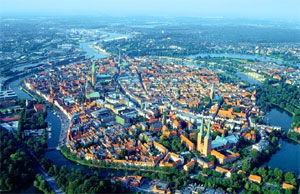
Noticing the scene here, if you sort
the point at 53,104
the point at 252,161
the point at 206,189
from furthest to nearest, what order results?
the point at 53,104, the point at 252,161, the point at 206,189

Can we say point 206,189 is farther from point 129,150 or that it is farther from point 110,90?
point 110,90

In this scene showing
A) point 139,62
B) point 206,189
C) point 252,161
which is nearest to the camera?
point 206,189

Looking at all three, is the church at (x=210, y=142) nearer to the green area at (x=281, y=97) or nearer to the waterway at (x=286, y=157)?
the waterway at (x=286, y=157)

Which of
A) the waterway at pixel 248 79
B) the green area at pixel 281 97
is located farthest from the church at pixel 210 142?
the waterway at pixel 248 79

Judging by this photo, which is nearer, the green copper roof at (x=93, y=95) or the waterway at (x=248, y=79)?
the green copper roof at (x=93, y=95)

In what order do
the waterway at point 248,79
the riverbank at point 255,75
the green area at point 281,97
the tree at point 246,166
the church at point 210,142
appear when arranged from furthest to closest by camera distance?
the riverbank at point 255,75 → the waterway at point 248,79 → the green area at point 281,97 → the church at point 210,142 → the tree at point 246,166

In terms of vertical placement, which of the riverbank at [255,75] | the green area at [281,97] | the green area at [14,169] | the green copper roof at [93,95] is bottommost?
the green area at [14,169]

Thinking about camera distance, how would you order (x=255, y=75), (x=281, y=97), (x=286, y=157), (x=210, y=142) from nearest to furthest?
(x=210, y=142) < (x=286, y=157) < (x=281, y=97) < (x=255, y=75)

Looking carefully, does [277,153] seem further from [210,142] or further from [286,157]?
[210,142]

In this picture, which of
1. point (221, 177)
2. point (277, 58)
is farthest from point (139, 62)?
point (221, 177)

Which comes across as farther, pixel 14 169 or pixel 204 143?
pixel 204 143

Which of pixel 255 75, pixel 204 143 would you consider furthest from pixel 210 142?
pixel 255 75
